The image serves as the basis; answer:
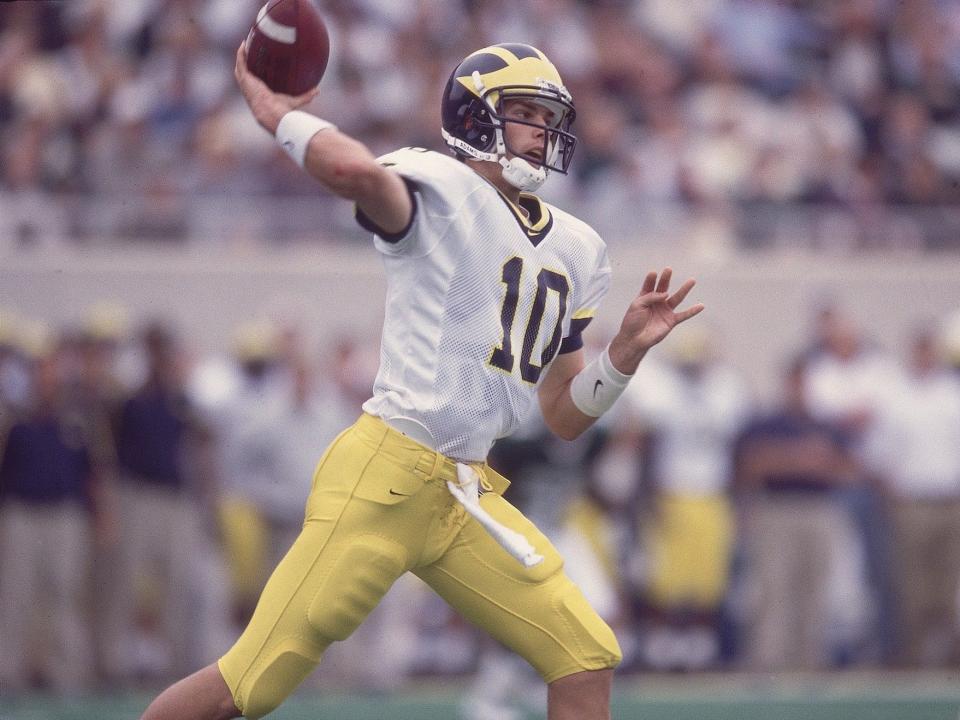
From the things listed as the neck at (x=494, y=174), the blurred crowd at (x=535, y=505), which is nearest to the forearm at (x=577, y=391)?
the neck at (x=494, y=174)

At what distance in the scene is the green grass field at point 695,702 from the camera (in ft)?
24.6

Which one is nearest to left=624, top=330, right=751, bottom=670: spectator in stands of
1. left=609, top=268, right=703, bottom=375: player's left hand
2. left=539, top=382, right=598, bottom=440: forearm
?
left=539, top=382, right=598, bottom=440: forearm

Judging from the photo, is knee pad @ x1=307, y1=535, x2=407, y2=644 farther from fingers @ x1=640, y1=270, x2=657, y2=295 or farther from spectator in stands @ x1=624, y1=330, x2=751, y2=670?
spectator in stands @ x1=624, y1=330, x2=751, y2=670

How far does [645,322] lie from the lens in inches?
173

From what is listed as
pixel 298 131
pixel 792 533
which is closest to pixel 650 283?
pixel 298 131

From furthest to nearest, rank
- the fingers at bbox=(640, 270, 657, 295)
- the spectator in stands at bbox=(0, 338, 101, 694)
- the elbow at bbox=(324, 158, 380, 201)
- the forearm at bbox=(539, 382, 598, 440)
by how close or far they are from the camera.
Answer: the spectator in stands at bbox=(0, 338, 101, 694) < the forearm at bbox=(539, 382, 598, 440) < the fingers at bbox=(640, 270, 657, 295) < the elbow at bbox=(324, 158, 380, 201)

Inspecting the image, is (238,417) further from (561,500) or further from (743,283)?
(743,283)

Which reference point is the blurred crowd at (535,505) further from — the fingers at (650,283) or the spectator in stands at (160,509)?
the fingers at (650,283)

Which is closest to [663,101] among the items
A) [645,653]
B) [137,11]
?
[137,11]

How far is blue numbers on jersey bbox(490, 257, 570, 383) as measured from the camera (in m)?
4.16

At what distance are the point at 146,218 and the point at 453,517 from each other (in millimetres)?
6873

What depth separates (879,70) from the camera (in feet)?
41.2

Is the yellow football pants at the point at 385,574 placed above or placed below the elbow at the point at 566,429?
below

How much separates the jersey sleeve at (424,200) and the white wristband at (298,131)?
19 cm
